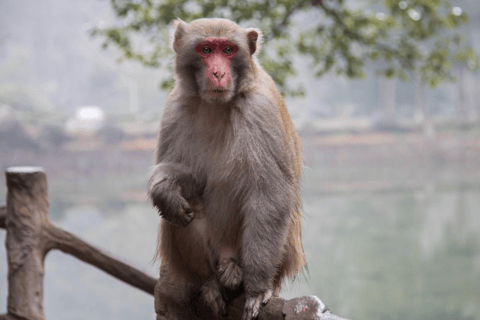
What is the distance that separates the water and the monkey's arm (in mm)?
8795

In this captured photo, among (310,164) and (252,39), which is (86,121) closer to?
(310,164)

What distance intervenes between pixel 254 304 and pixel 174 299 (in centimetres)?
48

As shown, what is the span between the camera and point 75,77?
55.8 feet

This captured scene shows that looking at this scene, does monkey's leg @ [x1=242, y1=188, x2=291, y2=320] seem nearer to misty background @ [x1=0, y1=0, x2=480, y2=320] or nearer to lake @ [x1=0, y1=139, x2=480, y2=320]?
lake @ [x1=0, y1=139, x2=480, y2=320]

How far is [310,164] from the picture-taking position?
50.0ft

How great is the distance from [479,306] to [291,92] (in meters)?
8.45

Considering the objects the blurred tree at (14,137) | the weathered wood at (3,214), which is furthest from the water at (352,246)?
the weathered wood at (3,214)

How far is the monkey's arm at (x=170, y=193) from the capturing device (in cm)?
215

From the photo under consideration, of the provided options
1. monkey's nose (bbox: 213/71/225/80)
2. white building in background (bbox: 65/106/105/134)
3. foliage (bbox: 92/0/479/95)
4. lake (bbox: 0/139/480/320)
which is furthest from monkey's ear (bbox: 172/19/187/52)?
white building in background (bbox: 65/106/105/134)

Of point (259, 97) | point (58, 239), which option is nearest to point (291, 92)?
point (58, 239)

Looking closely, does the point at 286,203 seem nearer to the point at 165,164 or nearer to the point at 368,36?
the point at 165,164

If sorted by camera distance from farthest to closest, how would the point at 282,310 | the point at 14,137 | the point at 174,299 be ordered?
the point at 14,137, the point at 174,299, the point at 282,310

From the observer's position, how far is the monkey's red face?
211cm

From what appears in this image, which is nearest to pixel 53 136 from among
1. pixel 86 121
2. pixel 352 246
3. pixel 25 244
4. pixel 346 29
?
pixel 86 121
